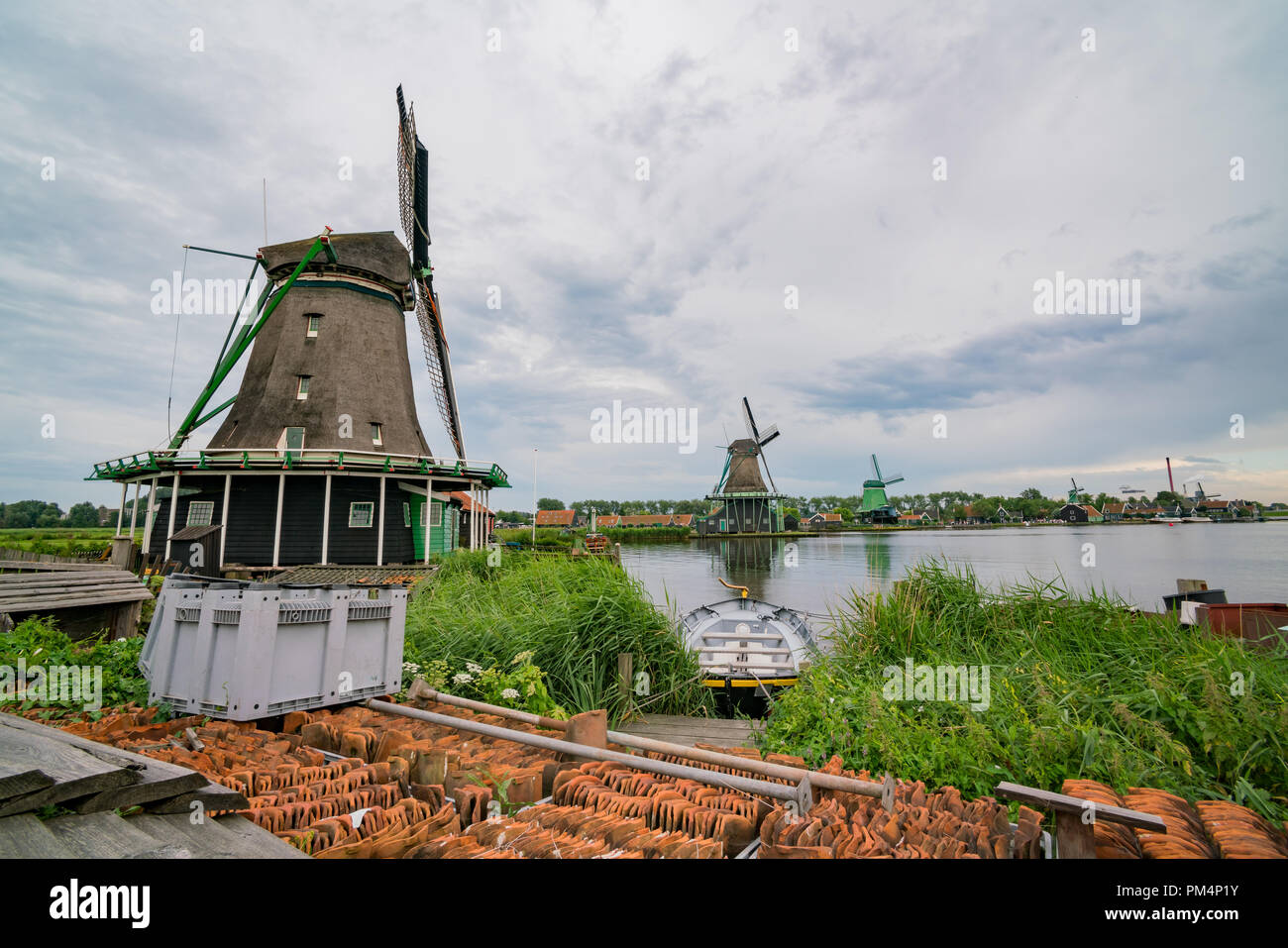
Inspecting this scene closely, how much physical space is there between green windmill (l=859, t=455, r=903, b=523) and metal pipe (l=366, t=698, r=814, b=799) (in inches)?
3996

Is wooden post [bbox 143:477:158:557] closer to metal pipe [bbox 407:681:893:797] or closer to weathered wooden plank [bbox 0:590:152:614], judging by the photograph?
weathered wooden plank [bbox 0:590:152:614]

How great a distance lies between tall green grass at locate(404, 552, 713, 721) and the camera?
277 inches

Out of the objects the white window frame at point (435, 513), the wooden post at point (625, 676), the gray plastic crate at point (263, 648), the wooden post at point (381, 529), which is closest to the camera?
the gray plastic crate at point (263, 648)

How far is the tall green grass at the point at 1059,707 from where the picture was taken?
11.7 feet

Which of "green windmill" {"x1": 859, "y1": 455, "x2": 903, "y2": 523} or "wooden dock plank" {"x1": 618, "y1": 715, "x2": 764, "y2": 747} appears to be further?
"green windmill" {"x1": 859, "y1": 455, "x2": 903, "y2": 523}

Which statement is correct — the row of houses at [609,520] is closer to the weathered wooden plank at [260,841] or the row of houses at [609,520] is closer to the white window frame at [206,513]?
the white window frame at [206,513]

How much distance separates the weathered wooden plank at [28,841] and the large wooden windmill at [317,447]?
715 inches

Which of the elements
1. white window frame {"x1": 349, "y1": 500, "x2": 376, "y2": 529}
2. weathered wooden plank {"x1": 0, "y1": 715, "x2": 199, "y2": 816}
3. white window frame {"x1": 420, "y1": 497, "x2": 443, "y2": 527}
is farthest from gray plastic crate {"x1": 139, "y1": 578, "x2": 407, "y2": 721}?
white window frame {"x1": 420, "y1": 497, "x2": 443, "y2": 527}

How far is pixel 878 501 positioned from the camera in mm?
100062

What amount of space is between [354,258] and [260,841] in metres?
24.7

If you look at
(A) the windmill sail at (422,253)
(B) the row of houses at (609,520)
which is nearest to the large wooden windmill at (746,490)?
(B) the row of houses at (609,520)

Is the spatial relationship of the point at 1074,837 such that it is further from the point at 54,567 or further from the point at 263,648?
the point at 54,567
